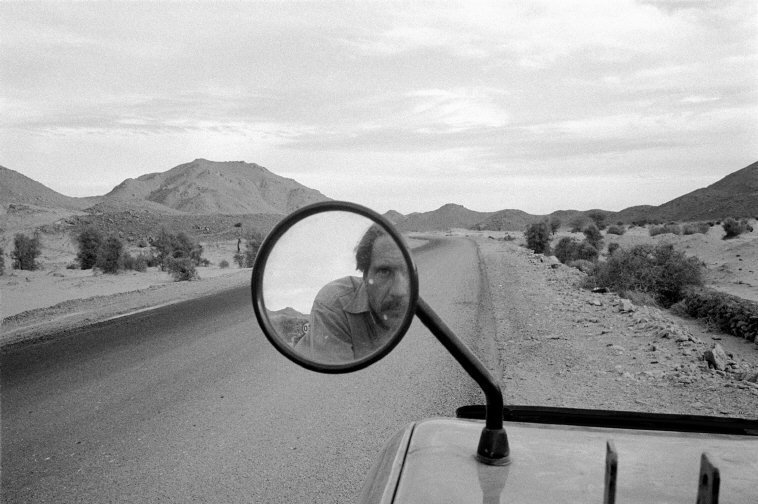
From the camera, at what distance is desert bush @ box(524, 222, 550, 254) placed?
118 feet

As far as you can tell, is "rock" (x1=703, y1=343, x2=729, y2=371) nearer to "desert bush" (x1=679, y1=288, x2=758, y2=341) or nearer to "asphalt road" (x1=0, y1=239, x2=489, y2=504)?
"asphalt road" (x1=0, y1=239, x2=489, y2=504)

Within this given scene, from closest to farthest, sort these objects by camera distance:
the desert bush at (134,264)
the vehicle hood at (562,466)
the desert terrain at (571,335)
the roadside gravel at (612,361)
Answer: the vehicle hood at (562,466) → the roadside gravel at (612,361) → the desert terrain at (571,335) → the desert bush at (134,264)

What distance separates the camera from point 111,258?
21.4 m

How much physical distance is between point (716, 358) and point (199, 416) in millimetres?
5710

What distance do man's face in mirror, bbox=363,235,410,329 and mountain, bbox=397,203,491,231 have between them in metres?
153

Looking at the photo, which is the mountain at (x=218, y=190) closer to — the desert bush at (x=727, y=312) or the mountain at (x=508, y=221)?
the mountain at (x=508, y=221)

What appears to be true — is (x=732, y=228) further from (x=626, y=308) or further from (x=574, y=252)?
(x=626, y=308)

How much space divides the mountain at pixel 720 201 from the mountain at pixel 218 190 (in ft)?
226

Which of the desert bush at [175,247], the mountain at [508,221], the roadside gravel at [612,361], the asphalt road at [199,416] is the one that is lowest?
the asphalt road at [199,416]

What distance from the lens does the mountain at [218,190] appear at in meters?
118

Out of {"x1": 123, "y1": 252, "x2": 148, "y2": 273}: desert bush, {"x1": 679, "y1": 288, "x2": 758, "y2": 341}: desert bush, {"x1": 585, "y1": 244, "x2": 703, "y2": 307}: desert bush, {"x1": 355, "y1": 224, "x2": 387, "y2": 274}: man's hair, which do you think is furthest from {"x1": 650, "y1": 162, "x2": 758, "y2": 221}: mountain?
{"x1": 355, "y1": 224, "x2": 387, "y2": 274}: man's hair

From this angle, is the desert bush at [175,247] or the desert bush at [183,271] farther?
the desert bush at [175,247]

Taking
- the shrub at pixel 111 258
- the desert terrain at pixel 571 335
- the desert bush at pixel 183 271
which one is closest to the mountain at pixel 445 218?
the shrub at pixel 111 258

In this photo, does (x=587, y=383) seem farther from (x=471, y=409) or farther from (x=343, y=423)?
(x=471, y=409)
